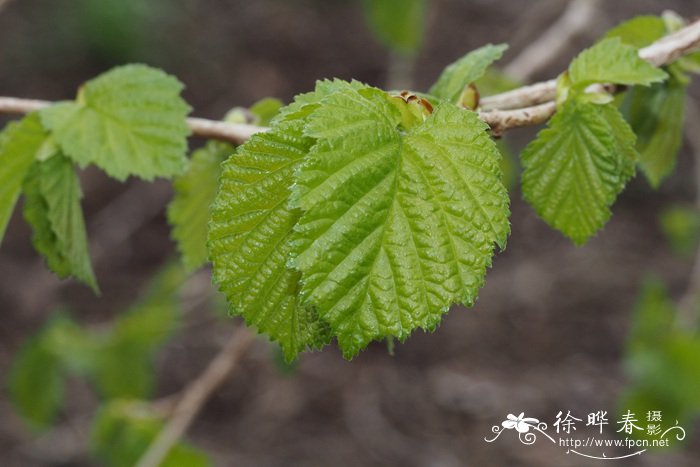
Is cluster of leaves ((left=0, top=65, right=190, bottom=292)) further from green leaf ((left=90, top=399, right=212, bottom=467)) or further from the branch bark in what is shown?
green leaf ((left=90, top=399, right=212, bottom=467))

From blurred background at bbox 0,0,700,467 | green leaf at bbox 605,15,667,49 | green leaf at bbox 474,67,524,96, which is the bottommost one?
green leaf at bbox 605,15,667,49

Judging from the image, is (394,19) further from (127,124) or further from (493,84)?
(127,124)

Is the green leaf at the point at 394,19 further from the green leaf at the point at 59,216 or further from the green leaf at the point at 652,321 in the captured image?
the green leaf at the point at 59,216

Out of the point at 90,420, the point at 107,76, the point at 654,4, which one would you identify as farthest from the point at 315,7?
the point at 107,76

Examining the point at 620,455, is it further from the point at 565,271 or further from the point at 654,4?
the point at 654,4

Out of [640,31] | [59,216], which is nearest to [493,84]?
[640,31]

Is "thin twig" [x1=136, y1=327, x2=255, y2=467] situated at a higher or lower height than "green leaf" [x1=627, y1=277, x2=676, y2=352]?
lower

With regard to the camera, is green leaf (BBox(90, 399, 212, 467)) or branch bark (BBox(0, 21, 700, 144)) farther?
green leaf (BBox(90, 399, 212, 467))

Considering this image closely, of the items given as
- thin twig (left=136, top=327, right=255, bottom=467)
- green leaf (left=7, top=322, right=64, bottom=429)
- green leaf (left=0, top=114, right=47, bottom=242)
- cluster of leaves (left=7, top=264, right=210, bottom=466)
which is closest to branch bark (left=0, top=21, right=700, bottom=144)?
green leaf (left=0, top=114, right=47, bottom=242)

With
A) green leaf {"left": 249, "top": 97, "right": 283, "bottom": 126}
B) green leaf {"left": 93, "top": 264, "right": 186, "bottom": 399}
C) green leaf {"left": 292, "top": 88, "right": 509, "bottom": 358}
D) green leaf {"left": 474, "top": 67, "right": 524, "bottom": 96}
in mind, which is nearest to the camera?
green leaf {"left": 292, "top": 88, "right": 509, "bottom": 358}
